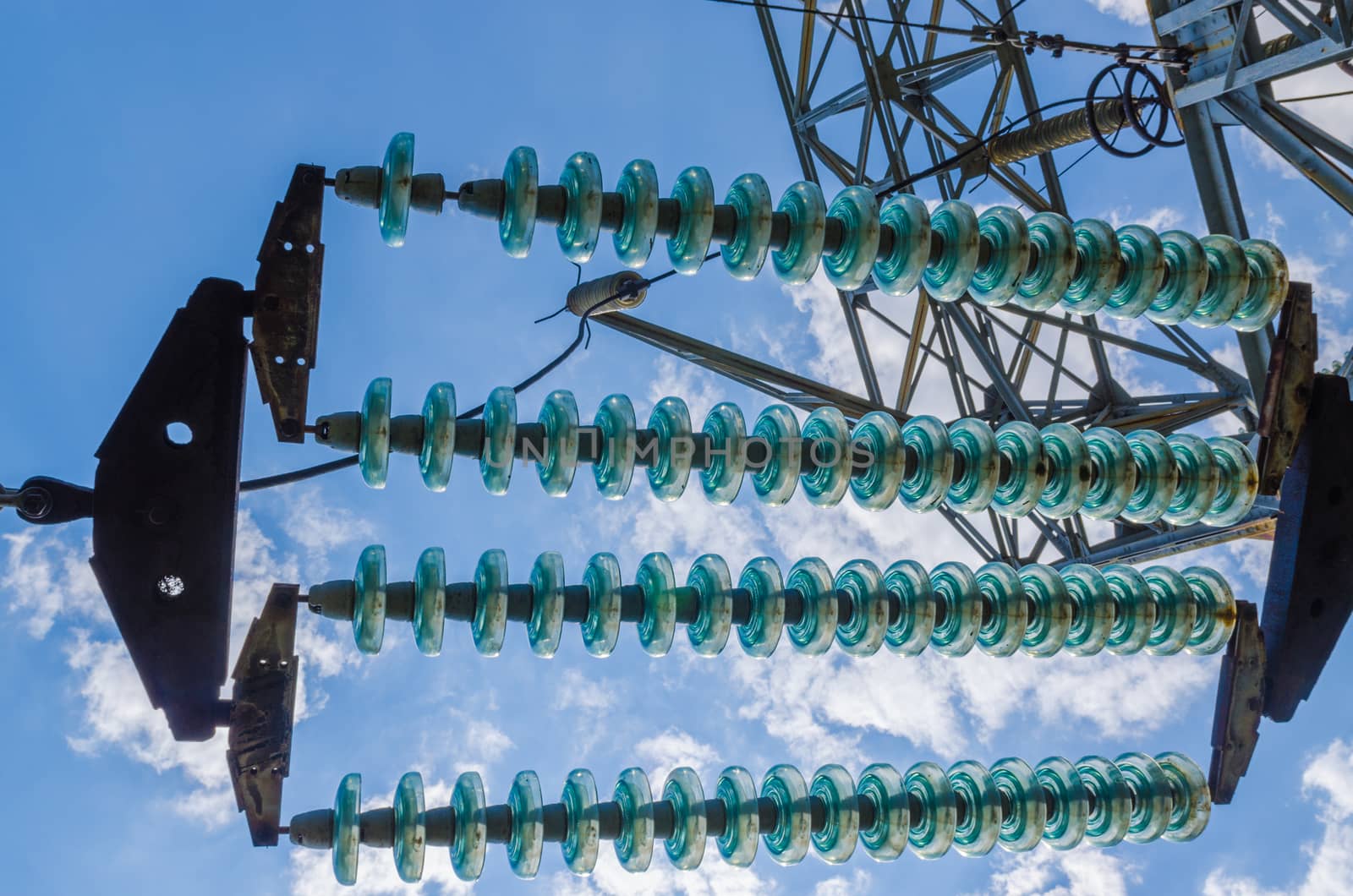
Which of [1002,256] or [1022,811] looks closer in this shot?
[1002,256]

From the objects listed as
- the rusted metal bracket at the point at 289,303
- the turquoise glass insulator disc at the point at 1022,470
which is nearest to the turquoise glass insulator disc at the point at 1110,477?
the turquoise glass insulator disc at the point at 1022,470

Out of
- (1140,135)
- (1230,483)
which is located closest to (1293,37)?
(1140,135)

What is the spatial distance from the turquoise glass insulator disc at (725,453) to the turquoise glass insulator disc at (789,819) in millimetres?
1381

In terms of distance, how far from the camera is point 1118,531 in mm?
9930

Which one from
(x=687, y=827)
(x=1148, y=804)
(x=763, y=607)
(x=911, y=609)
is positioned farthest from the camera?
(x=1148, y=804)

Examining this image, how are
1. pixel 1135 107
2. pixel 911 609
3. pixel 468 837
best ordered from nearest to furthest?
1. pixel 468 837
2. pixel 911 609
3. pixel 1135 107

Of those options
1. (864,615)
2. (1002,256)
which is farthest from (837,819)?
(1002,256)

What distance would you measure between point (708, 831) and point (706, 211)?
285 centimetres

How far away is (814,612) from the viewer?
224 inches

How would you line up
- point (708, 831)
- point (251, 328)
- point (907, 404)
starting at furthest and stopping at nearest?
point (907, 404) → point (708, 831) → point (251, 328)

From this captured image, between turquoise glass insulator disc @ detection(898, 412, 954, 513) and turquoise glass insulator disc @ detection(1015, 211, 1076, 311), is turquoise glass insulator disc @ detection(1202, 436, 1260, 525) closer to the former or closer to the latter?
turquoise glass insulator disc @ detection(1015, 211, 1076, 311)

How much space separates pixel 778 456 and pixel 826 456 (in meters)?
0.24

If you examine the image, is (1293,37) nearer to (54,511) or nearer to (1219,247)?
(1219,247)

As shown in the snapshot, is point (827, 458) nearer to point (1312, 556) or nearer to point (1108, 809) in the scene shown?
point (1108, 809)
